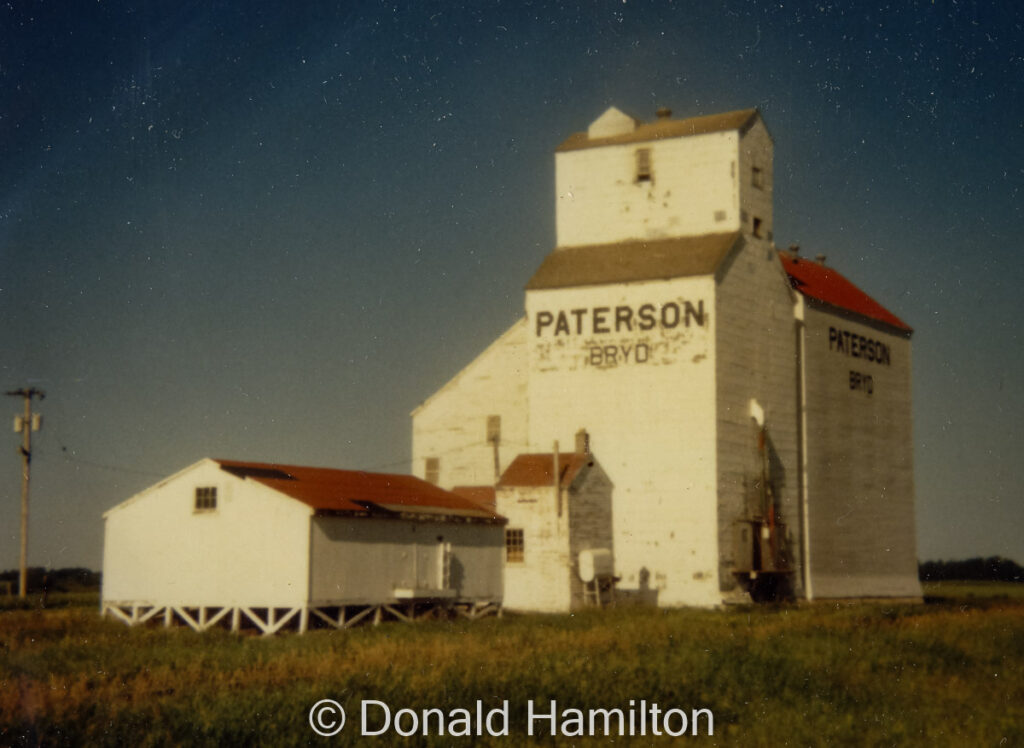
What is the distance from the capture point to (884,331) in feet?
173

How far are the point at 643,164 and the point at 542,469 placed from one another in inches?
430

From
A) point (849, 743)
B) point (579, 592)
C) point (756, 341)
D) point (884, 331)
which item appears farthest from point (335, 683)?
point (884, 331)

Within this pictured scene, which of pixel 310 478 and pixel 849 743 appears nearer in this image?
pixel 849 743

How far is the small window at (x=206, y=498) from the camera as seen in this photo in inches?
1300

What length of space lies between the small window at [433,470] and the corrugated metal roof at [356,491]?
7.59 m

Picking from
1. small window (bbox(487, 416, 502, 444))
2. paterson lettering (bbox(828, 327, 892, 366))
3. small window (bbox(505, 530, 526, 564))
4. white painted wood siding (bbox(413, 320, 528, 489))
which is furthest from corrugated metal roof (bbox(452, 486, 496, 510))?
paterson lettering (bbox(828, 327, 892, 366))

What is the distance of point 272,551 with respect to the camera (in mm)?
32094

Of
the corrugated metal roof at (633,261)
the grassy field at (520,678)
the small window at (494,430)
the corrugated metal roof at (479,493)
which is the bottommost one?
the grassy field at (520,678)

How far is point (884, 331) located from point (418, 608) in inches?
977

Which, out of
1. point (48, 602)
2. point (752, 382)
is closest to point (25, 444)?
point (48, 602)

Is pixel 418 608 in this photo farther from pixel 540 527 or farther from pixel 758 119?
pixel 758 119

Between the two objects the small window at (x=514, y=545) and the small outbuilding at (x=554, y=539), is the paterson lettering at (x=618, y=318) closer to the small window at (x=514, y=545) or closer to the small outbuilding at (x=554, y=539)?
the small outbuilding at (x=554, y=539)

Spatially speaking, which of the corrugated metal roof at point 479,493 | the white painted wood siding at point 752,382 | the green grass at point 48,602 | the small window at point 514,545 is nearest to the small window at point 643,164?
the white painted wood siding at point 752,382

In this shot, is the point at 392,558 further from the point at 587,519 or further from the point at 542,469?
the point at 587,519
